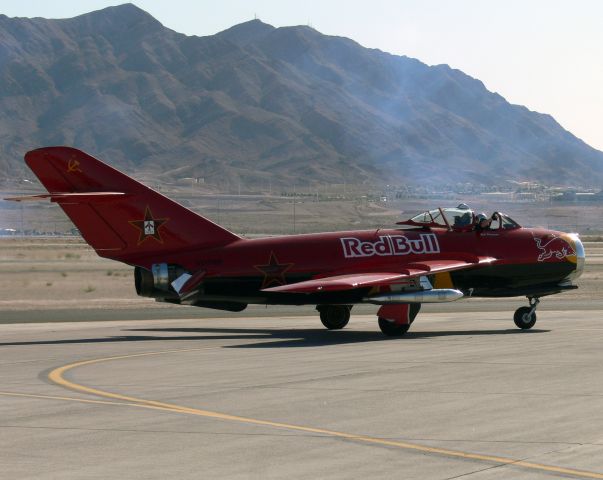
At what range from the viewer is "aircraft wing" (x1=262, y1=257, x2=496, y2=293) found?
25.8 meters

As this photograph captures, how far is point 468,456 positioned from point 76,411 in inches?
226

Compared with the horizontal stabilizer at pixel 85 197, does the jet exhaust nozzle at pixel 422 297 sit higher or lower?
lower

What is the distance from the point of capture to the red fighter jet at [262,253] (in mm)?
28000

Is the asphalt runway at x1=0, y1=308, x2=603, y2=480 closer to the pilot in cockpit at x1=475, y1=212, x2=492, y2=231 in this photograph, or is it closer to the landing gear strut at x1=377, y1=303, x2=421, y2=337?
the landing gear strut at x1=377, y1=303, x2=421, y2=337

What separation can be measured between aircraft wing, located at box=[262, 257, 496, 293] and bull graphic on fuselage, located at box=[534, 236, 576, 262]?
1372mm

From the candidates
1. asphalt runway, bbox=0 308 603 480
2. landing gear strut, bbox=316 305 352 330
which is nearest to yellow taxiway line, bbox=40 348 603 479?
asphalt runway, bbox=0 308 603 480

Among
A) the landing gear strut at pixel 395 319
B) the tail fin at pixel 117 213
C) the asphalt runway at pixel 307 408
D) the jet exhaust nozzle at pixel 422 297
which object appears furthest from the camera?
the tail fin at pixel 117 213

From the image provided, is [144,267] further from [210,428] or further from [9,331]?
[210,428]

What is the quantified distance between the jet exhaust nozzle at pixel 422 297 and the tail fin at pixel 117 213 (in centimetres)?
455

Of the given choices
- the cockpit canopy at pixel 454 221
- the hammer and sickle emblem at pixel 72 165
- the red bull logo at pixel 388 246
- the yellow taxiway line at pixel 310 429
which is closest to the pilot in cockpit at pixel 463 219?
the cockpit canopy at pixel 454 221

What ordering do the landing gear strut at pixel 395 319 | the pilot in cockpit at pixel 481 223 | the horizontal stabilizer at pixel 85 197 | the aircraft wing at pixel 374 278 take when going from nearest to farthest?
the aircraft wing at pixel 374 278 < the landing gear strut at pixel 395 319 < the horizontal stabilizer at pixel 85 197 < the pilot in cockpit at pixel 481 223

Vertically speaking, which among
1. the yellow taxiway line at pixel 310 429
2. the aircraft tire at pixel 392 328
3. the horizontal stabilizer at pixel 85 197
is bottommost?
the yellow taxiway line at pixel 310 429

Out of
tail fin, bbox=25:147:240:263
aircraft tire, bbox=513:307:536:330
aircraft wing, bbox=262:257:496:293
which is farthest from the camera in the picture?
tail fin, bbox=25:147:240:263

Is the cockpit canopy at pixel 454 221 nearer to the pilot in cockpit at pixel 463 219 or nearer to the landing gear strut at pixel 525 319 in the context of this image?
the pilot in cockpit at pixel 463 219
